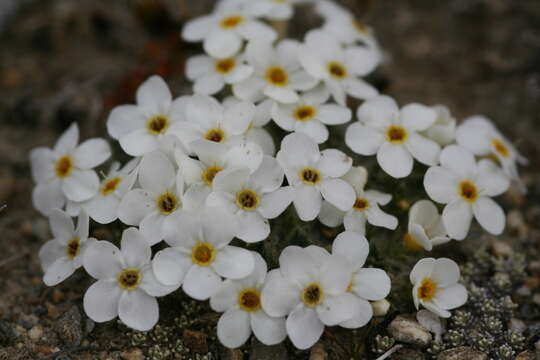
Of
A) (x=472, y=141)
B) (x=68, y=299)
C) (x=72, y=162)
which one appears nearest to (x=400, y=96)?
(x=472, y=141)

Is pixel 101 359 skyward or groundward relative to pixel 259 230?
groundward

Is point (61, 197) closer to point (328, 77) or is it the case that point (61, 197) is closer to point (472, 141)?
point (328, 77)

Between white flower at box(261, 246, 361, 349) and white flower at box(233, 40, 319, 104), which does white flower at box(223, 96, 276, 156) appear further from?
white flower at box(261, 246, 361, 349)

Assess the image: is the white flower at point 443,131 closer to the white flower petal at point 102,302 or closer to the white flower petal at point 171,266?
the white flower petal at point 171,266

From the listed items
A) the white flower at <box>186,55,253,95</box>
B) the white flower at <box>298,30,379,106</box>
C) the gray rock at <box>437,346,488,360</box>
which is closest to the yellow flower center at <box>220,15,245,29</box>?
the white flower at <box>186,55,253,95</box>

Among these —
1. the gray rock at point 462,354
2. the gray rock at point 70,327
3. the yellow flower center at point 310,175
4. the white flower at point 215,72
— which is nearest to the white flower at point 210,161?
the yellow flower center at point 310,175
